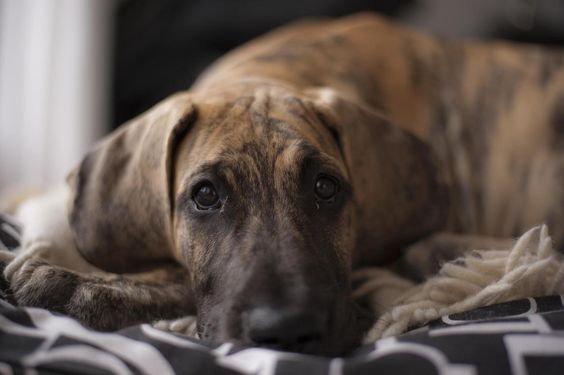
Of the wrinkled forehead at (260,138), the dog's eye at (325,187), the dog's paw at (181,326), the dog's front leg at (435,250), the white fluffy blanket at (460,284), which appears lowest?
the dog's front leg at (435,250)

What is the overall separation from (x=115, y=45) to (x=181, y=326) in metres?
2.78

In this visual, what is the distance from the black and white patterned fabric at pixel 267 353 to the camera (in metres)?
1.17

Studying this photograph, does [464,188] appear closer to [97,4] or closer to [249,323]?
[249,323]

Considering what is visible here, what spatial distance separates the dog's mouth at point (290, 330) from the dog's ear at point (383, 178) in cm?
48

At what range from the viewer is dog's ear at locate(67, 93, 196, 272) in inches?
68.7

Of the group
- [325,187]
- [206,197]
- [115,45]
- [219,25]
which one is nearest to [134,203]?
[206,197]

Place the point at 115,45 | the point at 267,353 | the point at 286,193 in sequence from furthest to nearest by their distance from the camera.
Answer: the point at 115,45 < the point at 286,193 < the point at 267,353

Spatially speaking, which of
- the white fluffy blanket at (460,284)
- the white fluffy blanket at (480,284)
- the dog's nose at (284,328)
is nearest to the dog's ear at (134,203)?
the white fluffy blanket at (460,284)

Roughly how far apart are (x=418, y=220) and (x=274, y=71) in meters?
0.74

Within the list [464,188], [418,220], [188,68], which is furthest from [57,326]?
[188,68]

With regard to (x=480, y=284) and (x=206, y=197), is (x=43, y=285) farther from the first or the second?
(x=480, y=284)

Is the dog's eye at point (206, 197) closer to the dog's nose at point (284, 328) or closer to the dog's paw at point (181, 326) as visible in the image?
the dog's paw at point (181, 326)

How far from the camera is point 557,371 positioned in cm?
114

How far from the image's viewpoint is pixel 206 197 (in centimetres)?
163
